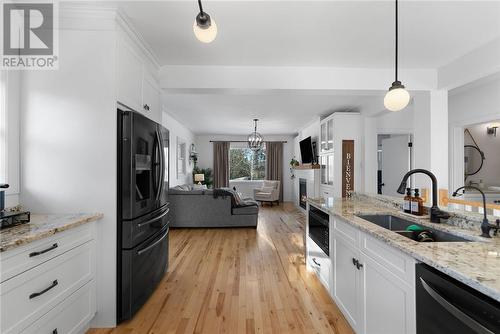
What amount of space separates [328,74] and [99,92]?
2476 mm

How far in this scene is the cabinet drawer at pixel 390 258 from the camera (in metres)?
1.16

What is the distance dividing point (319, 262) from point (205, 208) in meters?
2.96

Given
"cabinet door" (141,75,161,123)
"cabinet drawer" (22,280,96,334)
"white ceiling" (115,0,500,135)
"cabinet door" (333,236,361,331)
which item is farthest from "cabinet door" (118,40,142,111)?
"cabinet door" (333,236,361,331)

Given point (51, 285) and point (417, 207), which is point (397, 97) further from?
point (51, 285)

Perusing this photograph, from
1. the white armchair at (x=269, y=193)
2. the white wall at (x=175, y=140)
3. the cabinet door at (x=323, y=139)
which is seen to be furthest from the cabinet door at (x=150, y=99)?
the white armchair at (x=269, y=193)

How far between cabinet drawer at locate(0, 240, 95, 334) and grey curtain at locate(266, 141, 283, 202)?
24.8ft

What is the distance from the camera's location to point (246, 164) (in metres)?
9.48

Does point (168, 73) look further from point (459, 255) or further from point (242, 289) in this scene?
point (459, 255)

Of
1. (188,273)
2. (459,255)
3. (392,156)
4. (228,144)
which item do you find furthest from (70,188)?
(228,144)

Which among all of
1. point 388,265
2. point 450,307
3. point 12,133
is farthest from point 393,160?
point 12,133

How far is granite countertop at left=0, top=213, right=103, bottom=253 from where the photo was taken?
1201mm

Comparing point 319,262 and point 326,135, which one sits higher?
point 326,135

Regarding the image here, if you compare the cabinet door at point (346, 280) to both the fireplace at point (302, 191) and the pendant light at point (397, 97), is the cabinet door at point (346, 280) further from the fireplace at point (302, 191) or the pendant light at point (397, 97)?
the fireplace at point (302, 191)

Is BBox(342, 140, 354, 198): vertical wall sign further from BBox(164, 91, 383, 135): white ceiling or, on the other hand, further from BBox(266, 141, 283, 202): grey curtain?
BBox(266, 141, 283, 202): grey curtain
